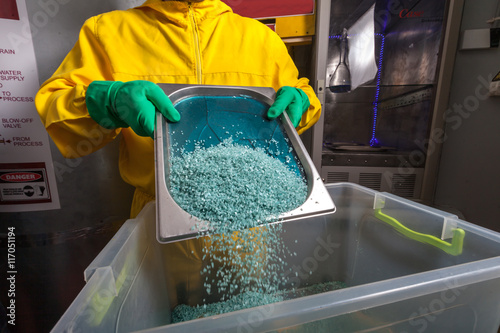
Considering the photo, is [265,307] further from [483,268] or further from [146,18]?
[146,18]

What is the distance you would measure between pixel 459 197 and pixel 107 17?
6.14ft

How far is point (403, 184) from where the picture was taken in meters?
1.37

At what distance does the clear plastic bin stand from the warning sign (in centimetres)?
64

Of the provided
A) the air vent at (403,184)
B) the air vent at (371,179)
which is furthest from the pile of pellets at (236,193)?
the air vent at (403,184)

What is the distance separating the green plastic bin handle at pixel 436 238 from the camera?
0.58 metres

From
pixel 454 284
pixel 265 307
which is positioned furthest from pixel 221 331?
pixel 454 284

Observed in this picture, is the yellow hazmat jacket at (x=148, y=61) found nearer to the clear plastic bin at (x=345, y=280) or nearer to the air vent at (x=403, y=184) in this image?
the clear plastic bin at (x=345, y=280)

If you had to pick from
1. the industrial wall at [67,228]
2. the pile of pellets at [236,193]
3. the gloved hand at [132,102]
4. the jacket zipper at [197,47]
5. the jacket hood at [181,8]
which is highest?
the jacket hood at [181,8]

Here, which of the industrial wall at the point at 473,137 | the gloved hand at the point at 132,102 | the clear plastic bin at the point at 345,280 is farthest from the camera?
the industrial wall at the point at 473,137

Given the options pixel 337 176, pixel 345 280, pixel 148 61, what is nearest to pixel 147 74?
pixel 148 61

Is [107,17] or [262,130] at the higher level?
[107,17]

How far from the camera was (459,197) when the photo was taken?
1341 millimetres

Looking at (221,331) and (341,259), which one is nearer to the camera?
(221,331)

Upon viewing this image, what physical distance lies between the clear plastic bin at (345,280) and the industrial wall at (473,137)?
0.96 m
